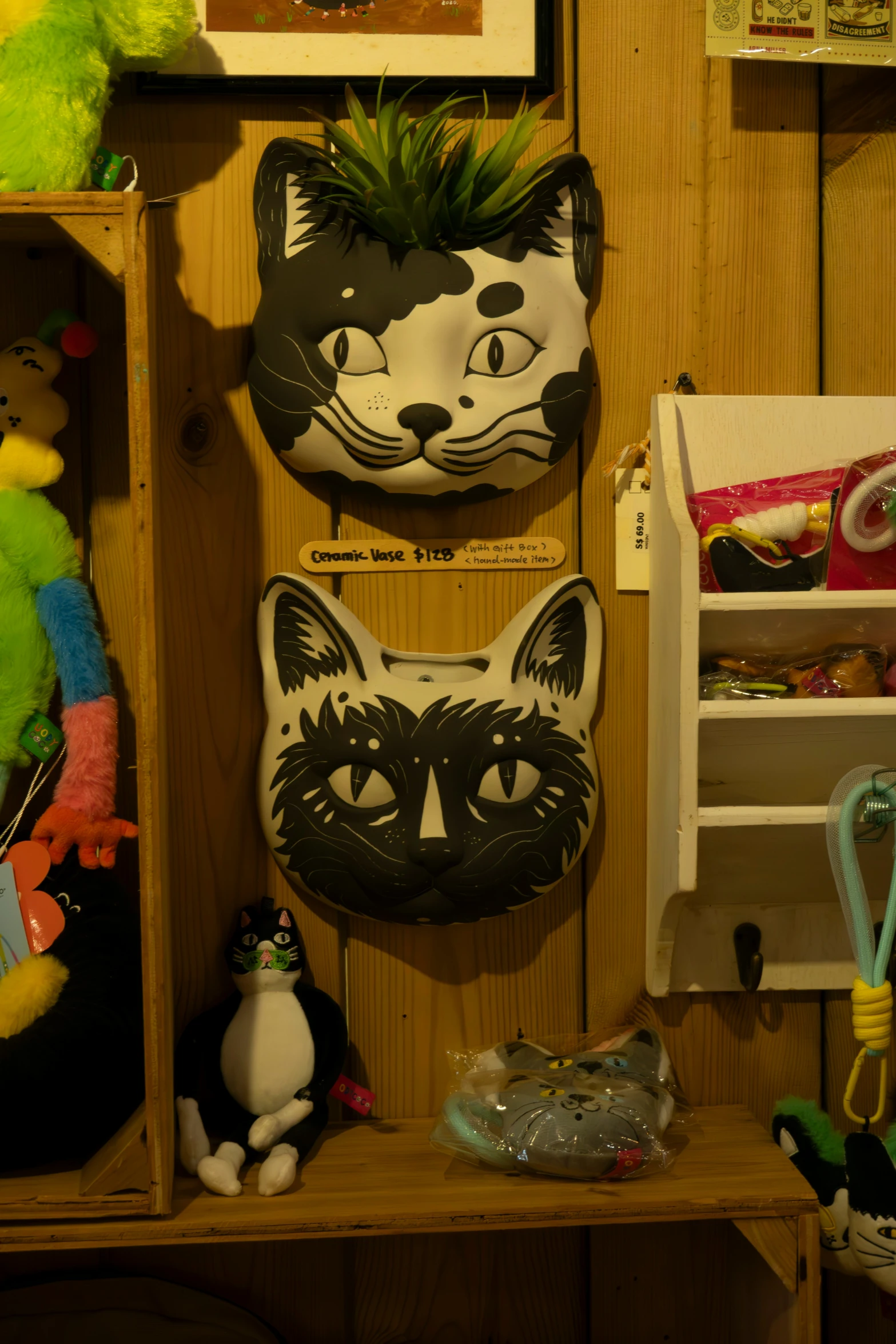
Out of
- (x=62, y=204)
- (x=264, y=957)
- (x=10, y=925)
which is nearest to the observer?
(x=62, y=204)

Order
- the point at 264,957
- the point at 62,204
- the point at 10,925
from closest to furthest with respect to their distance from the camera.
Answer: the point at 62,204 → the point at 10,925 → the point at 264,957

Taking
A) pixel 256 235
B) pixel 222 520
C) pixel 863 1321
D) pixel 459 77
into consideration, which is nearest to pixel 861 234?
pixel 459 77

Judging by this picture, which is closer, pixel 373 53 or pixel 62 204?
pixel 62 204

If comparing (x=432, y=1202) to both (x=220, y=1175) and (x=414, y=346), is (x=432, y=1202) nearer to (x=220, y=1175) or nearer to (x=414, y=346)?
(x=220, y=1175)

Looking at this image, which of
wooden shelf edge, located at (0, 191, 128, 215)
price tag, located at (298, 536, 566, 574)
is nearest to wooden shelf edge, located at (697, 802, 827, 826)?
price tag, located at (298, 536, 566, 574)

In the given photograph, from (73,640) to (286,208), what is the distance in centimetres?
51

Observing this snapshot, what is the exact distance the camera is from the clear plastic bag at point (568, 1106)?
0.98m

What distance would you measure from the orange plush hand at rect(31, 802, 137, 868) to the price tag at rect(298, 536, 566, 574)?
1.13ft

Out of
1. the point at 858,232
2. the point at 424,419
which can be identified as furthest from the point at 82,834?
the point at 858,232

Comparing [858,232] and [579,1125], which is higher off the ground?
[858,232]

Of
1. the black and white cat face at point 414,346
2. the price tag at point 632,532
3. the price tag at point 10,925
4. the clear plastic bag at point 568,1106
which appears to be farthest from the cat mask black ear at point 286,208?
the clear plastic bag at point 568,1106

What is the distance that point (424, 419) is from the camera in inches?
41.0

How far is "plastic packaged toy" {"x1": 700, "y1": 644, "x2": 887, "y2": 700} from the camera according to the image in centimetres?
102

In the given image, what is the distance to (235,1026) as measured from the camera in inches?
42.5
